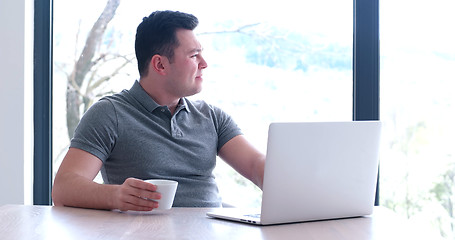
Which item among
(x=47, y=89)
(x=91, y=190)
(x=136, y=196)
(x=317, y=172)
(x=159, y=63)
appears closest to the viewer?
(x=317, y=172)

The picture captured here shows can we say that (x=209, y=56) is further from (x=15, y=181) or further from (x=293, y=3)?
(x=15, y=181)

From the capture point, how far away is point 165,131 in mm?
2059

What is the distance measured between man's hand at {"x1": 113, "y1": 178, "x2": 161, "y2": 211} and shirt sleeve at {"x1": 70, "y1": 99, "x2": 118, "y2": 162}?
0.37 m

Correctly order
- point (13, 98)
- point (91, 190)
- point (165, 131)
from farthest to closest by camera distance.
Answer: point (13, 98) → point (165, 131) → point (91, 190)

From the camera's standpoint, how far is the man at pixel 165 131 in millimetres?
1942

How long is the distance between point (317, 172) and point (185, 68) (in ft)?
→ 2.93

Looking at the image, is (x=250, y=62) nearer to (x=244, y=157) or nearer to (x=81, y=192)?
(x=244, y=157)

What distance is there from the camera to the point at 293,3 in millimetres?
2791

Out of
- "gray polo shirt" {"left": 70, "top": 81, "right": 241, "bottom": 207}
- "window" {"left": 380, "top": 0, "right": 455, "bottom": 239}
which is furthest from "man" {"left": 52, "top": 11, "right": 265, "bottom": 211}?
"window" {"left": 380, "top": 0, "right": 455, "bottom": 239}

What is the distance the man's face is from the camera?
2131 mm

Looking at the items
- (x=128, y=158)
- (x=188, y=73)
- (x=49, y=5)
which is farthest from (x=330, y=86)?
(x=49, y=5)

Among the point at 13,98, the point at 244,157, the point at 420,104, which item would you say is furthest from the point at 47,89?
the point at 420,104

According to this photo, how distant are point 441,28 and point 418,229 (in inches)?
64.2

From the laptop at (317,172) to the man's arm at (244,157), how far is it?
565 millimetres
